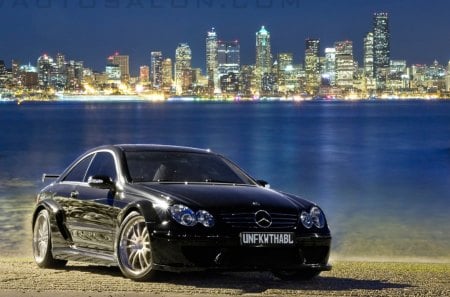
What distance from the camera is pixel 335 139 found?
8881 centimetres

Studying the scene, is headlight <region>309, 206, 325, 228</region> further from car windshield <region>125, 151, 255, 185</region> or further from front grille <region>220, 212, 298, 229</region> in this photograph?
car windshield <region>125, 151, 255, 185</region>

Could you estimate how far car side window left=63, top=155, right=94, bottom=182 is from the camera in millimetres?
11781

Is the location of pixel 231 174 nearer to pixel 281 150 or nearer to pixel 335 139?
pixel 281 150

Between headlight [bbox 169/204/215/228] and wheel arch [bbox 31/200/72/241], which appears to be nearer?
headlight [bbox 169/204/215/228]

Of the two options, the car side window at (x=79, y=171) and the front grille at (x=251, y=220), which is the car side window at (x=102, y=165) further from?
the front grille at (x=251, y=220)

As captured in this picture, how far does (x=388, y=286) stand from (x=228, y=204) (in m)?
1.70

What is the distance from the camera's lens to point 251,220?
10008mm

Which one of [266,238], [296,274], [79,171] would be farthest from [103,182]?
[296,274]

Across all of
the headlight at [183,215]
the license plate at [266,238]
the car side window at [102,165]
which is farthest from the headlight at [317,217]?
the car side window at [102,165]

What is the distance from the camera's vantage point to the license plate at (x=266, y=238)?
32.6 ft

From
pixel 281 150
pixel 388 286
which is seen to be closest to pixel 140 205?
pixel 388 286

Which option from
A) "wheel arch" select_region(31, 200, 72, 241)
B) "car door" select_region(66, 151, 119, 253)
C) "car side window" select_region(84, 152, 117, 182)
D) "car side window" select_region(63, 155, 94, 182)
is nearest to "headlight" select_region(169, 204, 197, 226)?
"car door" select_region(66, 151, 119, 253)

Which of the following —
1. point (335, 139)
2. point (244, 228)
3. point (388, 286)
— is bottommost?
point (335, 139)

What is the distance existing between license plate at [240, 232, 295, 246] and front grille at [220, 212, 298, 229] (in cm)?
6
